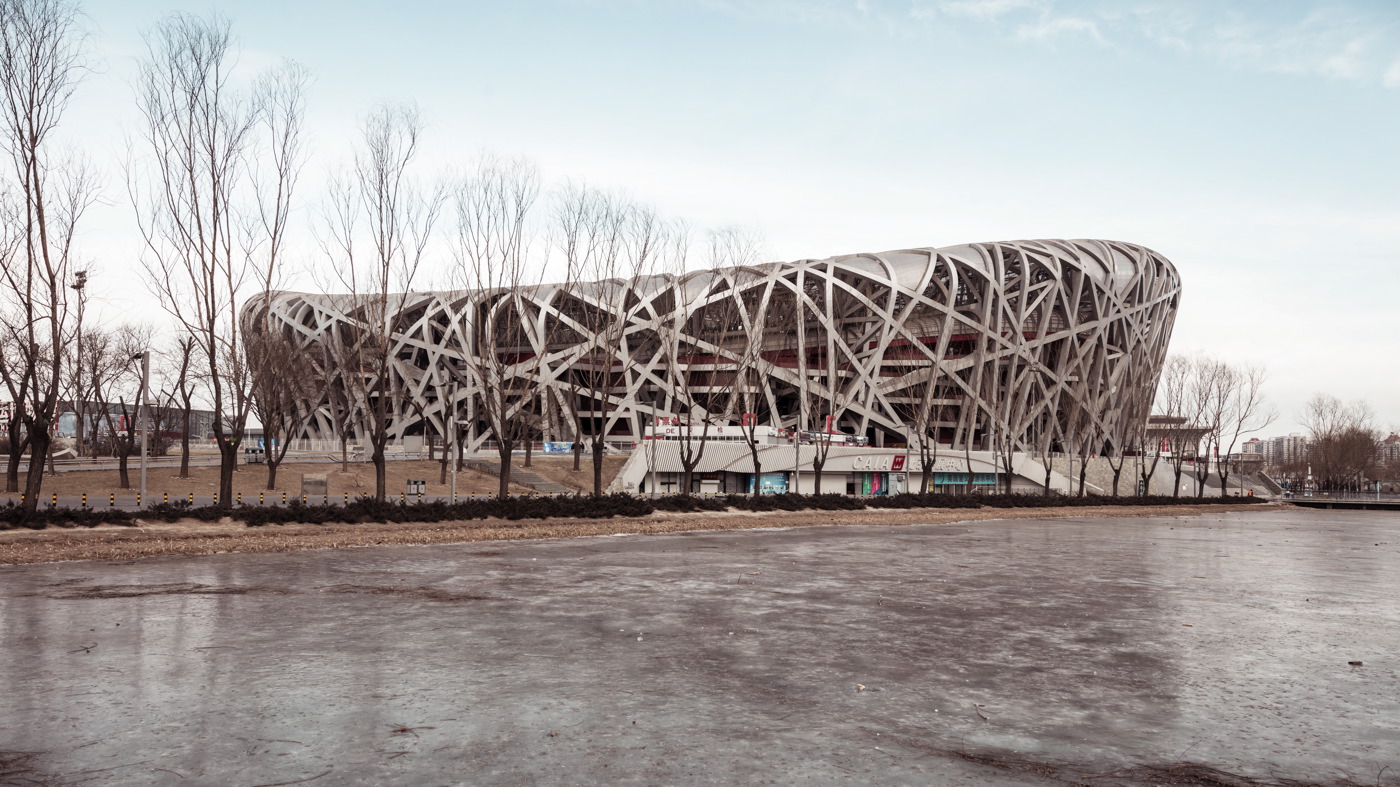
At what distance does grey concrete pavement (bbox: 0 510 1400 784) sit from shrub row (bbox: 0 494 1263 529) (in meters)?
6.82

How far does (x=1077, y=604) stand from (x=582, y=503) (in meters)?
19.1

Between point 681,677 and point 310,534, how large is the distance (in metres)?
16.6

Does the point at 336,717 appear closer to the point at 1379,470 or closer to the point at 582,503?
the point at 582,503

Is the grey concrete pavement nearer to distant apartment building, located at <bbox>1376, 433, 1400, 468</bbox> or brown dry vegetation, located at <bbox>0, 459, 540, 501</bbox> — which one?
brown dry vegetation, located at <bbox>0, 459, 540, 501</bbox>

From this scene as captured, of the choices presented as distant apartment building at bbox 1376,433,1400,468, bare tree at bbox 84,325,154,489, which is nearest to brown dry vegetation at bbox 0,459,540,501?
bare tree at bbox 84,325,154,489

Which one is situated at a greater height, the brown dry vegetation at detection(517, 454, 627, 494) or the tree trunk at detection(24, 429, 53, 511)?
the tree trunk at detection(24, 429, 53, 511)

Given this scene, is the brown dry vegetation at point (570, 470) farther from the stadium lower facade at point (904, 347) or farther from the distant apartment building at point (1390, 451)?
the distant apartment building at point (1390, 451)

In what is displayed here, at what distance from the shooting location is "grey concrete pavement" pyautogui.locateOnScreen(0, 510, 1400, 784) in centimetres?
578

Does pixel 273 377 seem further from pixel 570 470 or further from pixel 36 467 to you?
pixel 570 470

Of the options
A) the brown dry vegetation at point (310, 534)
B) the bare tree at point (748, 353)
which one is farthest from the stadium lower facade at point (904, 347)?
the brown dry vegetation at point (310, 534)

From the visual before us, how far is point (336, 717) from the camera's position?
260 inches

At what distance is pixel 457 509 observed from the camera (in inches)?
1067

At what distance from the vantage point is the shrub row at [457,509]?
71.0 ft

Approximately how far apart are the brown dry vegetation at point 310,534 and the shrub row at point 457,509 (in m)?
0.49
